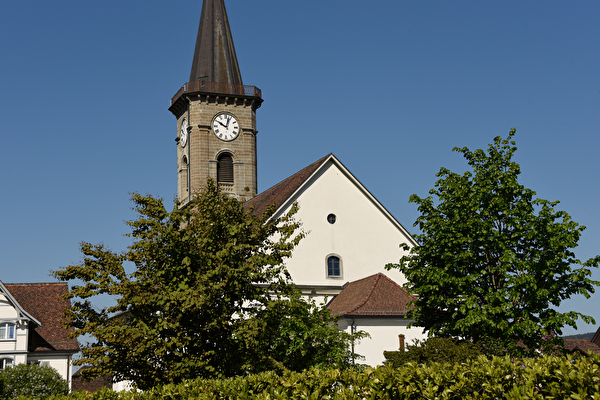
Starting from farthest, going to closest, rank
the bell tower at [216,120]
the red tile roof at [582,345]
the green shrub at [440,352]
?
the red tile roof at [582,345], the bell tower at [216,120], the green shrub at [440,352]

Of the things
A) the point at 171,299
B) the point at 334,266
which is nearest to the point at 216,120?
the point at 334,266

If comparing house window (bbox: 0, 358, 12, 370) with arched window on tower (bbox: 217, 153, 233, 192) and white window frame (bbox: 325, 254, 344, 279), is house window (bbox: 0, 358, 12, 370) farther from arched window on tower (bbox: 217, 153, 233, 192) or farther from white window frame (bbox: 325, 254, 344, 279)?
white window frame (bbox: 325, 254, 344, 279)

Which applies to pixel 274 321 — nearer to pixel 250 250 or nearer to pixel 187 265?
pixel 250 250

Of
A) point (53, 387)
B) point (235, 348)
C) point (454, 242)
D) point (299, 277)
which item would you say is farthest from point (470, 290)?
point (53, 387)

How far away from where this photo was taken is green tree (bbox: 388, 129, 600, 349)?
73.0ft

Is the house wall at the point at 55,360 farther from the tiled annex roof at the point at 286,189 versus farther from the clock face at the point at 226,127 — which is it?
the clock face at the point at 226,127

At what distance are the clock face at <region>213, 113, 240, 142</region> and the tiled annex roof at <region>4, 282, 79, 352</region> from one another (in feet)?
52.5

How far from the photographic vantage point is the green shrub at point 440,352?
2022 cm

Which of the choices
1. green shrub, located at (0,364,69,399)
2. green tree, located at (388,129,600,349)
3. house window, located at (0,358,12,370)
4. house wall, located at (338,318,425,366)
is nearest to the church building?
house wall, located at (338,318,425,366)

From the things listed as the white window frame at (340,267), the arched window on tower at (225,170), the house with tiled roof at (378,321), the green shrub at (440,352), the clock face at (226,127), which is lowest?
the green shrub at (440,352)

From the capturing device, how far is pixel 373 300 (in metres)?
31.7

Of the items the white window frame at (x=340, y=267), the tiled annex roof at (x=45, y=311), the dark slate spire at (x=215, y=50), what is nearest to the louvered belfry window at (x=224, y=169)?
the dark slate spire at (x=215, y=50)

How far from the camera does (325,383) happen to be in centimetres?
1305

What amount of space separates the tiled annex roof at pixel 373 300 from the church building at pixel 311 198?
5 centimetres
